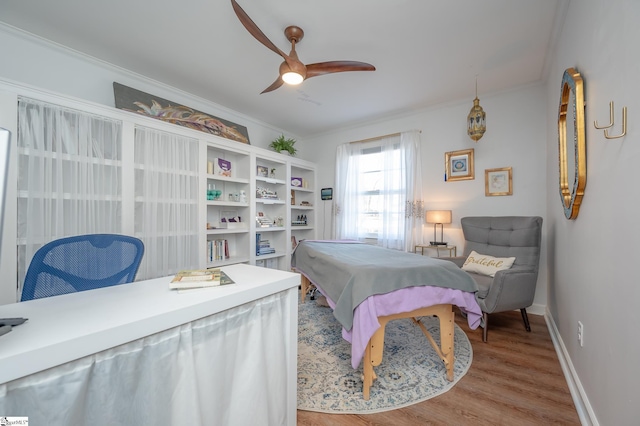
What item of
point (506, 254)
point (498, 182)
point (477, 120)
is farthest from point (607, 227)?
point (498, 182)

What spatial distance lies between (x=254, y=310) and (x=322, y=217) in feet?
12.3

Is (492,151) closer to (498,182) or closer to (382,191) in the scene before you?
(498,182)

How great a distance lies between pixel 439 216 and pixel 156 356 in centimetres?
320

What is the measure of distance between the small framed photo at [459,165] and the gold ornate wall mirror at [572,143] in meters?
1.35

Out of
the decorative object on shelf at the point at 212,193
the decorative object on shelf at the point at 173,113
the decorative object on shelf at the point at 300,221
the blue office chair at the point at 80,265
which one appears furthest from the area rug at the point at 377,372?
the decorative object on shelf at the point at 173,113

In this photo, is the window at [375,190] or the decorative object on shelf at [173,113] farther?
the window at [375,190]

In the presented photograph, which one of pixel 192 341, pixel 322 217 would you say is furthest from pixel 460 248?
pixel 192 341

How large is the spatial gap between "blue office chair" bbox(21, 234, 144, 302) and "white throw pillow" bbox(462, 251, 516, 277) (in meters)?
2.90

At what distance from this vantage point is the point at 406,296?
1.54 meters

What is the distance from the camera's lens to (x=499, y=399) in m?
1.57

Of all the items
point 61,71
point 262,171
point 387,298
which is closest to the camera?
point 387,298

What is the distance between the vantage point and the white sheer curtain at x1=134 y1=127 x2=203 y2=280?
250 cm

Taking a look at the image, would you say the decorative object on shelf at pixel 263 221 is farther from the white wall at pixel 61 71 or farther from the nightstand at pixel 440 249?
the nightstand at pixel 440 249

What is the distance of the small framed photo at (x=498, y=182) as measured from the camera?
3.08 meters
